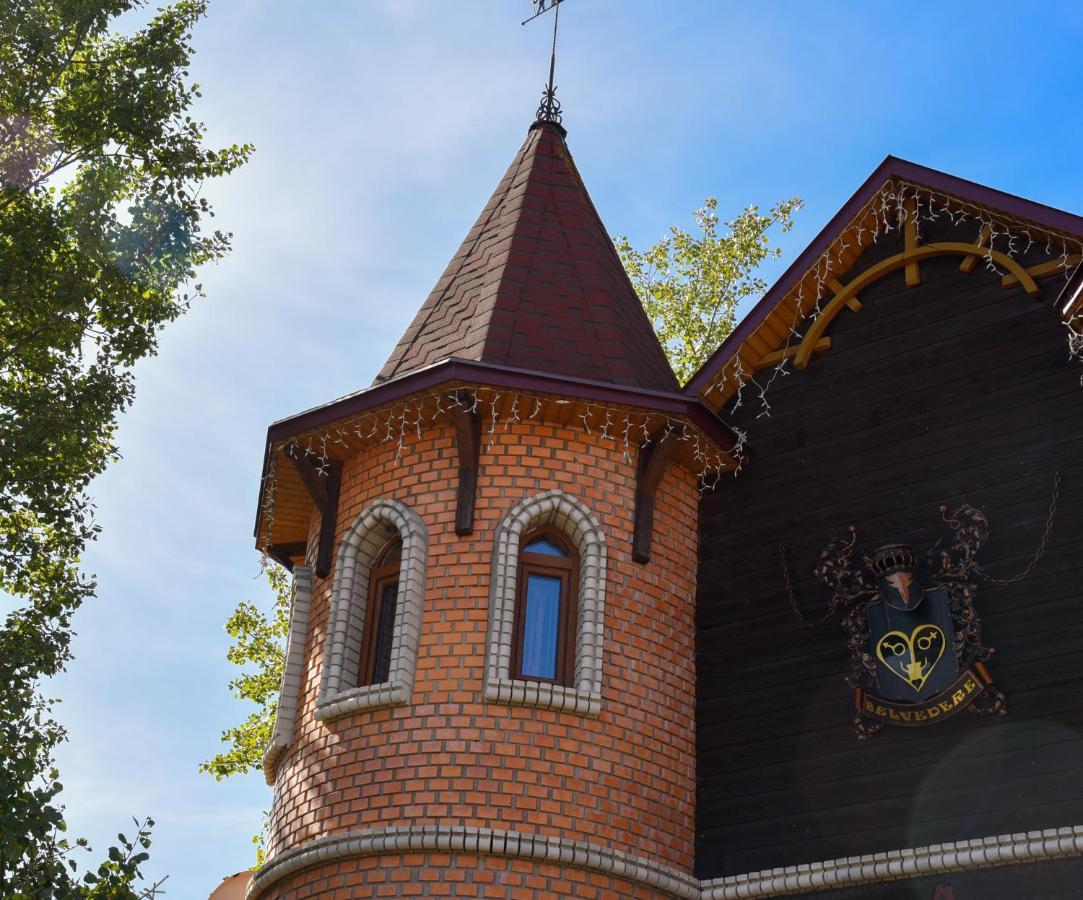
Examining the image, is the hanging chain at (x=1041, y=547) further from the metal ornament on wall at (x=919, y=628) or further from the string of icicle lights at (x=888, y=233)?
the string of icicle lights at (x=888, y=233)

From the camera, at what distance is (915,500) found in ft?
40.0

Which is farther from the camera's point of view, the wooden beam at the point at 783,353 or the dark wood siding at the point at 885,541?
the wooden beam at the point at 783,353

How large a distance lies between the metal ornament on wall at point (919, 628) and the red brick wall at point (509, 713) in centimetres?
151

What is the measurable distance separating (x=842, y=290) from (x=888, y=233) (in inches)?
24.8

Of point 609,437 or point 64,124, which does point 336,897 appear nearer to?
point 609,437

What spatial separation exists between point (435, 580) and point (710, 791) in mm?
2743

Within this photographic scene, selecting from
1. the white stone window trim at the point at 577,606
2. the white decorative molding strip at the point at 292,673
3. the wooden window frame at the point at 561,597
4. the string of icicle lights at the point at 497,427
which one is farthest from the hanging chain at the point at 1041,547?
the white decorative molding strip at the point at 292,673

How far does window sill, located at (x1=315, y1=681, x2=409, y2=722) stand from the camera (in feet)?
39.0

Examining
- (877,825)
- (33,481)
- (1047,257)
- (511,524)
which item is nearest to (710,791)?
(877,825)

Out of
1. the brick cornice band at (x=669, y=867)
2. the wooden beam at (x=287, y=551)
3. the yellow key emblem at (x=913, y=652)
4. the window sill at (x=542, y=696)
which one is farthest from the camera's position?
the wooden beam at (x=287, y=551)

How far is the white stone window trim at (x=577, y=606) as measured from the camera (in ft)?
38.8

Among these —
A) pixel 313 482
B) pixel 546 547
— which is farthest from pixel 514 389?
pixel 313 482

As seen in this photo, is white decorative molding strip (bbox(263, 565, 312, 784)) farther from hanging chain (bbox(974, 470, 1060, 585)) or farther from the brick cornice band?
hanging chain (bbox(974, 470, 1060, 585))

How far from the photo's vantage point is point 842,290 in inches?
533
